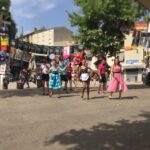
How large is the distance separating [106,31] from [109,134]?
59.1 ft

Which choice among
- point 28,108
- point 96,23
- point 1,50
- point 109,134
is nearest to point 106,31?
point 96,23

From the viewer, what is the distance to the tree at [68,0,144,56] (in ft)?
87.7

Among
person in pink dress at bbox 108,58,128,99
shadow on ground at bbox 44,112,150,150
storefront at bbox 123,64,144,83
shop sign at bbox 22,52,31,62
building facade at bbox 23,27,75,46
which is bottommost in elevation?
shadow on ground at bbox 44,112,150,150

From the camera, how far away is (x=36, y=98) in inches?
652

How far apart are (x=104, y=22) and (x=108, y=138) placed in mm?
18888

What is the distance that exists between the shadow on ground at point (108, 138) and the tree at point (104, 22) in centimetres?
1549

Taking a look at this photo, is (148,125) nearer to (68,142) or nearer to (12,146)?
(68,142)

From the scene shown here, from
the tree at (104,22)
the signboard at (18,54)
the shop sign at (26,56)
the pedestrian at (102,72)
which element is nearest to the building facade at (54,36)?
the shop sign at (26,56)

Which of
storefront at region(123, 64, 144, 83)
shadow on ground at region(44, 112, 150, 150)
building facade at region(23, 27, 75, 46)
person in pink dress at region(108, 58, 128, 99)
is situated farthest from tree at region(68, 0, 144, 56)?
building facade at region(23, 27, 75, 46)

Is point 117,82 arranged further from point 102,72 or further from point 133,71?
point 133,71

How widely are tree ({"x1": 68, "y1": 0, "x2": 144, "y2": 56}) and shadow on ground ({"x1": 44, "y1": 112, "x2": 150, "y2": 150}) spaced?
15.5m

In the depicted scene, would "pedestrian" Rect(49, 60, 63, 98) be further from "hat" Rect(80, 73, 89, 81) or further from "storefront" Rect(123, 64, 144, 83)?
"storefront" Rect(123, 64, 144, 83)

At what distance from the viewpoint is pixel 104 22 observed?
27469mm

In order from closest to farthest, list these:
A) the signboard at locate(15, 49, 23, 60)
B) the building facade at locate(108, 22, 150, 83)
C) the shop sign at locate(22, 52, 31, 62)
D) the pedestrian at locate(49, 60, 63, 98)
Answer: the pedestrian at locate(49, 60, 63, 98), the signboard at locate(15, 49, 23, 60), the shop sign at locate(22, 52, 31, 62), the building facade at locate(108, 22, 150, 83)
